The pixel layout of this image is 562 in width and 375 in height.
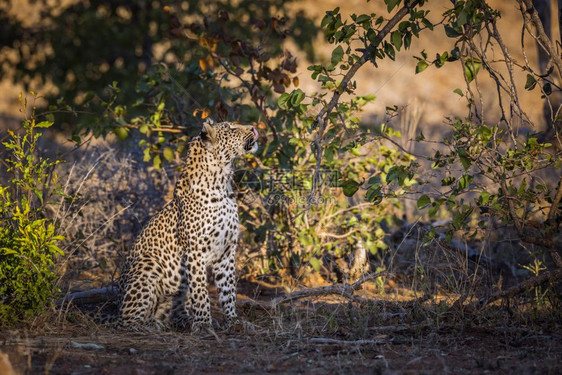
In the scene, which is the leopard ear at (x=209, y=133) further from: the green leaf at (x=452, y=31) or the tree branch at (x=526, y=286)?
the tree branch at (x=526, y=286)

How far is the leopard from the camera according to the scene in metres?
6.79

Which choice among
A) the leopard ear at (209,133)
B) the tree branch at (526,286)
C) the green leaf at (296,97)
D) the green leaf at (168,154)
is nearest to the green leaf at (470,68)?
the green leaf at (296,97)

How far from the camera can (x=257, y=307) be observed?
25.0 ft

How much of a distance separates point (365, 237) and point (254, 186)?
1.62 m

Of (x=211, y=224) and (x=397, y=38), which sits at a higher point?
(x=397, y=38)

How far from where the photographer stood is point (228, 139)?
7.17 m

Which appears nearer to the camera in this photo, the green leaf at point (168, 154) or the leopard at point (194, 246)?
the leopard at point (194, 246)

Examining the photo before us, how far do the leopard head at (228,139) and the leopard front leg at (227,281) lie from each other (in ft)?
3.21

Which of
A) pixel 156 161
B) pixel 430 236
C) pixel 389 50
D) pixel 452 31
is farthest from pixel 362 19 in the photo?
pixel 156 161

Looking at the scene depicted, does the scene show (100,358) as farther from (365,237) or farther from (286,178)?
(365,237)

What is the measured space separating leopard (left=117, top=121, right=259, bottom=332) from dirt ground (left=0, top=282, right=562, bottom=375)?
0.50 metres

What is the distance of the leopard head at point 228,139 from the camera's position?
23.2ft

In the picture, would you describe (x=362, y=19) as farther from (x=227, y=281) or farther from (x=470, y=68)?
(x=227, y=281)

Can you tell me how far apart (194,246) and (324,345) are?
1892 millimetres
